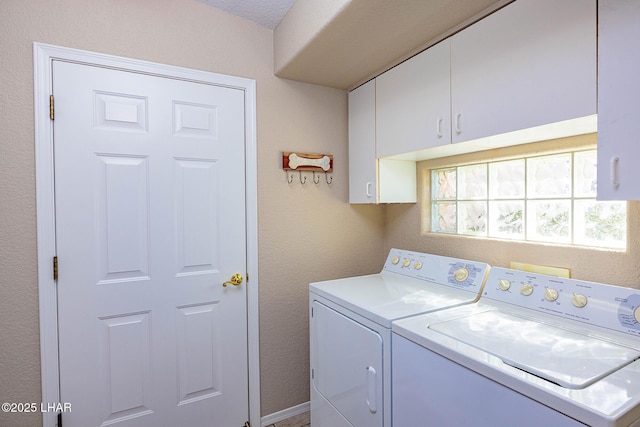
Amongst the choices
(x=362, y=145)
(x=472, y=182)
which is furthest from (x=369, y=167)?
(x=472, y=182)

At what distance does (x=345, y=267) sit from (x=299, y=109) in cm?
111

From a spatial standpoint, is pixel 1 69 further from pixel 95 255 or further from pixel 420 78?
pixel 420 78

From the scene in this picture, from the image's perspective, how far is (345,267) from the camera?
2293mm

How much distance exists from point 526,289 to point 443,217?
809mm

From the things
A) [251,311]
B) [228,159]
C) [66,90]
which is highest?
[66,90]

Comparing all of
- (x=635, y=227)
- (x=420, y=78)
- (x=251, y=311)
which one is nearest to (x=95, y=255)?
(x=251, y=311)

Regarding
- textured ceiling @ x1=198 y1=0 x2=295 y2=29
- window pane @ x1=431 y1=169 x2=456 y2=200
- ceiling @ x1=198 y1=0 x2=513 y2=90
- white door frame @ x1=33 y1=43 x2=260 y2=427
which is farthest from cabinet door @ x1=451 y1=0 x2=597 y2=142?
white door frame @ x1=33 y1=43 x2=260 y2=427

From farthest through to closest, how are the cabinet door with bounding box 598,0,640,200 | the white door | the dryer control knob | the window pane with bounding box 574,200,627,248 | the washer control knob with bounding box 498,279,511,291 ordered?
the white door < the washer control knob with bounding box 498,279,511,291 < the window pane with bounding box 574,200,627,248 < the dryer control knob < the cabinet door with bounding box 598,0,640,200

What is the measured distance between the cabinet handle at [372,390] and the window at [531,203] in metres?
1.01

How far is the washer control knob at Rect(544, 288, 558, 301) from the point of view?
1.25 m

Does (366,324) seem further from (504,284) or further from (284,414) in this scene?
(284,414)

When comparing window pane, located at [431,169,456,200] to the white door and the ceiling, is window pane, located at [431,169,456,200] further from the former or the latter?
the white door

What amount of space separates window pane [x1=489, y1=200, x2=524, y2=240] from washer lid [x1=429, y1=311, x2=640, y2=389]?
0.57 meters

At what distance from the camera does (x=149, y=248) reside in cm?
172
